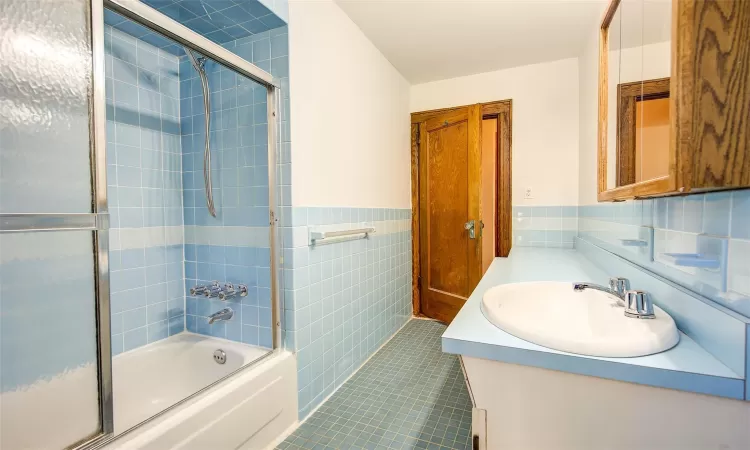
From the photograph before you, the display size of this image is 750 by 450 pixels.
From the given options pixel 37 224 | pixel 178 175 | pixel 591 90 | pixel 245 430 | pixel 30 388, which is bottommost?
pixel 245 430

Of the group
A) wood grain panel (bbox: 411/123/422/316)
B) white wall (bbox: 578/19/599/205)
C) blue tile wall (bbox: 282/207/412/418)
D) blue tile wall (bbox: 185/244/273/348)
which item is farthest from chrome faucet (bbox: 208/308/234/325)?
white wall (bbox: 578/19/599/205)

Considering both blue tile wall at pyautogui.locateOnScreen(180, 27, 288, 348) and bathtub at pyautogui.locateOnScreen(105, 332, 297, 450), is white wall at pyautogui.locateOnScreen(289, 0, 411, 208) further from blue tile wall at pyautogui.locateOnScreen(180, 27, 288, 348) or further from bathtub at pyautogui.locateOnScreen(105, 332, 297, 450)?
bathtub at pyautogui.locateOnScreen(105, 332, 297, 450)

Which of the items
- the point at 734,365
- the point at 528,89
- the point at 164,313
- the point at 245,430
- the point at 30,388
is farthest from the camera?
the point at 528,89

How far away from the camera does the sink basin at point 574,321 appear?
61 cm

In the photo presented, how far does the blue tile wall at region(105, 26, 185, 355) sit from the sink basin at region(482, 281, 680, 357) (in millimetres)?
1814

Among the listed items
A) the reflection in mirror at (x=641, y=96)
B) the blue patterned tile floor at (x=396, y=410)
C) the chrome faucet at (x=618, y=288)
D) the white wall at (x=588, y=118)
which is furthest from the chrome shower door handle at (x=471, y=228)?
the chrome faucet at (x=618, y=288)

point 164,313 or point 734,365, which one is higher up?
point 734,365

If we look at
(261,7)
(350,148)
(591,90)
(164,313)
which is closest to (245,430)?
(164,313)

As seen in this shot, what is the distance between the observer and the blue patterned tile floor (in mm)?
1409

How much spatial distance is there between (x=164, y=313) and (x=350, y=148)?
58.0 inches

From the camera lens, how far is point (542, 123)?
266 centimetres

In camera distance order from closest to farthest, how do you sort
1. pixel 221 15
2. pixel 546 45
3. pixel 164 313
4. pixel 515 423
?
1. pixel 515 423
2. pixel 221 15
3. pixel 164 313
4. pixel 546 45

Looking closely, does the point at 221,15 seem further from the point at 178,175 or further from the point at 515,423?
the point at 515,423

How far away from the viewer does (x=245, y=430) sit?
128 cm
